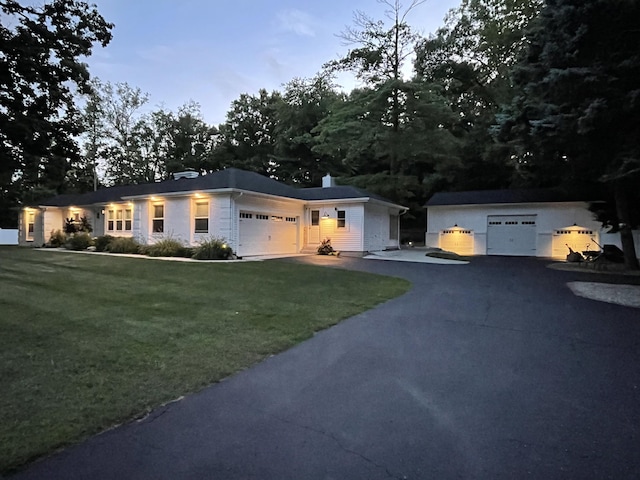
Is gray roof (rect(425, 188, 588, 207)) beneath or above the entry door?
above

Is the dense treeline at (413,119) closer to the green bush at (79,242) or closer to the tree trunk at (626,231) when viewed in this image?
the tree trunk at (626,231)

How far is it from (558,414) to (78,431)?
353 cm

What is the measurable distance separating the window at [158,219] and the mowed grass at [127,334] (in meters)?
7.77

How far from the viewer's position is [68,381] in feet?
11.4

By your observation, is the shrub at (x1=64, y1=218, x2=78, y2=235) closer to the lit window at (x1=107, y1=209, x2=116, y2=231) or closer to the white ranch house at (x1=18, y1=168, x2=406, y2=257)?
the white ranch house at (x1=18, y1=168, x2=406, y2=257)

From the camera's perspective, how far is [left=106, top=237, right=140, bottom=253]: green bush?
1741cm

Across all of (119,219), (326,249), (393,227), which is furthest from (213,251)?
(393,227)

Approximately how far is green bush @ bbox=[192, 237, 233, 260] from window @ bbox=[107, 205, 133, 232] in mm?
6780

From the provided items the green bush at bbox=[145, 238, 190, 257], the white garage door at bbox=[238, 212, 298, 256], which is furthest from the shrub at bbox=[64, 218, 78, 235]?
the white garage door at bbox=[238, 212, 298, 256]

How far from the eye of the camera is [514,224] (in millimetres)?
21562

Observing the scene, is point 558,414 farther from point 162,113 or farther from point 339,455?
point 162,113

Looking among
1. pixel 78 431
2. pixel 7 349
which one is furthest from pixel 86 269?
pixel 78 431

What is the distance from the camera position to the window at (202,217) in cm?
1641

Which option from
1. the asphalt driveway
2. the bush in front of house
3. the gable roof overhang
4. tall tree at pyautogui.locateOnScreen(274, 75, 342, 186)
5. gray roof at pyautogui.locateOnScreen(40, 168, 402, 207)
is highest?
tall tree at pyautogui.locateOnScreen(274, 75, 342, 186)
